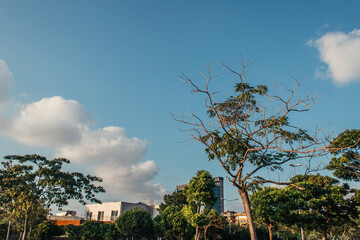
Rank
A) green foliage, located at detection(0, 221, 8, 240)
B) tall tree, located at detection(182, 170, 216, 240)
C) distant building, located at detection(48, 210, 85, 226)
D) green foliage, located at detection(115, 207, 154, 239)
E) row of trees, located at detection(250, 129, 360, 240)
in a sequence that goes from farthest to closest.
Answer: distant building, located at detection(48, 210, 85, 226), green foliage, located at detection(0, 221, 8, 240), green foliage, located at detection(115, 207, 154, 239), row of trees, located at detection(250, 129, 360, 240), tall tree, located at detection(182, 170, 216, 240)

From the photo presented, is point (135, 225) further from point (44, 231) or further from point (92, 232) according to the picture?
point (44, 231)

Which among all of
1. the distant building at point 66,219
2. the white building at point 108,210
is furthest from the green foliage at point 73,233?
the white building at point 108,210

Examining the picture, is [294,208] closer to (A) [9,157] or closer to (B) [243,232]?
(B) [243,232]

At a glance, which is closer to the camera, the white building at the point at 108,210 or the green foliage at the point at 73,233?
the green foliage at the point at 73,233

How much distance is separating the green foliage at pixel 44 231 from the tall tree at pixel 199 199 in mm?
19452

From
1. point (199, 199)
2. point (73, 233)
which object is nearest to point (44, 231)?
point (73, 233)

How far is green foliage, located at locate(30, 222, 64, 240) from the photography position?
31612 millimetres

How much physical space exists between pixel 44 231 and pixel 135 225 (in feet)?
37.5

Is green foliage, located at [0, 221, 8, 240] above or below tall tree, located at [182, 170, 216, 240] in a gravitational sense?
below

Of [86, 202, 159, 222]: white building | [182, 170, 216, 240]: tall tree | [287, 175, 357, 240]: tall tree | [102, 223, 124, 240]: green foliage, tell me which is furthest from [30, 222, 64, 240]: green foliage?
[287, 175, 357, 240]: tall tree

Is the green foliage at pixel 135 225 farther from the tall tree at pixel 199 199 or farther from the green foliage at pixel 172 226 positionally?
the tall tree at pixel 199 199

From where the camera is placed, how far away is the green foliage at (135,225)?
30.6m

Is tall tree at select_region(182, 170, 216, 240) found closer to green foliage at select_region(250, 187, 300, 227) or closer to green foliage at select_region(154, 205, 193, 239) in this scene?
green foliage at select_region(154, 205, 193, 239)

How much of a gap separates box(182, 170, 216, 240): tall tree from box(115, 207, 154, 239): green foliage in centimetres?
970
